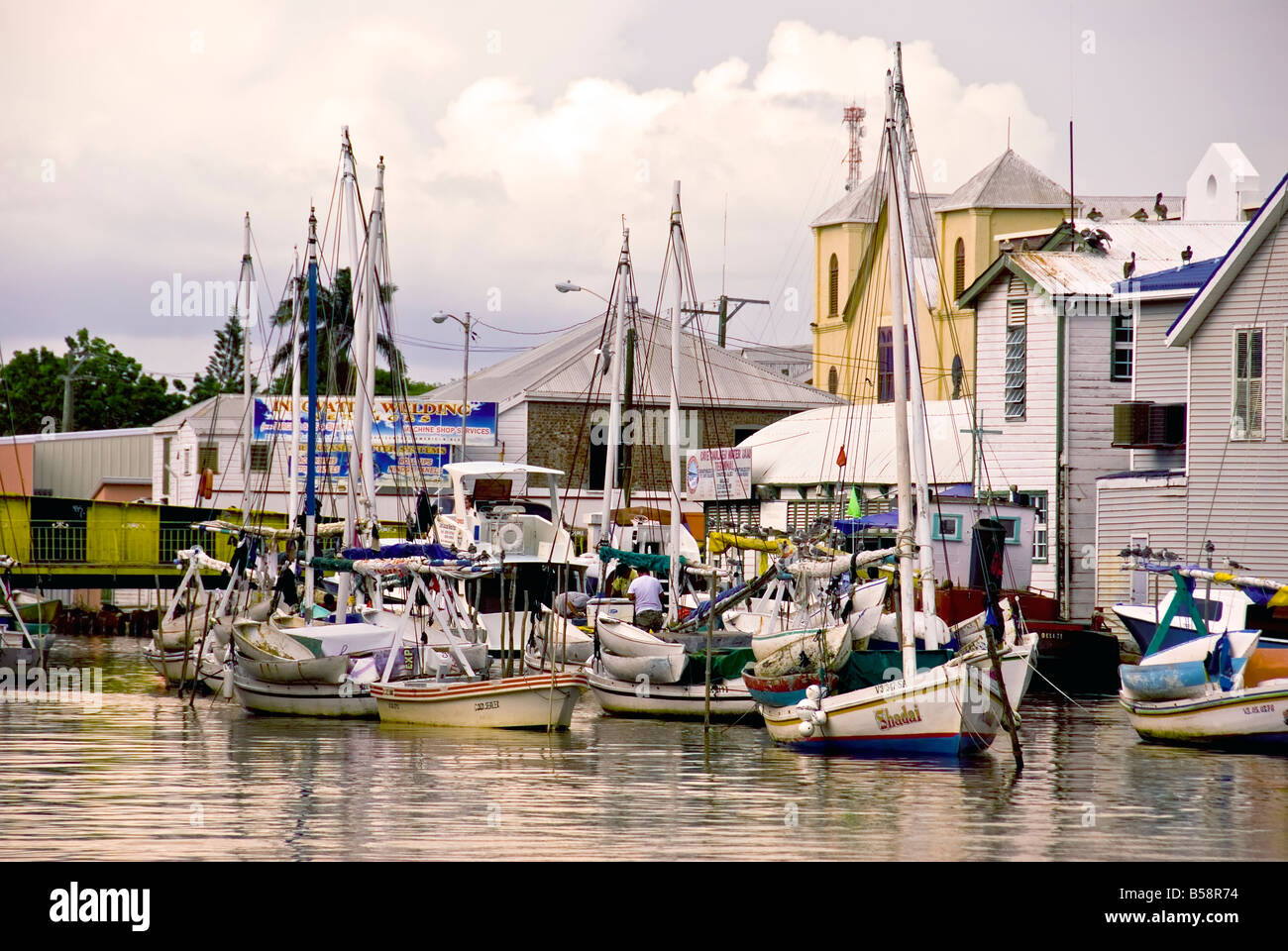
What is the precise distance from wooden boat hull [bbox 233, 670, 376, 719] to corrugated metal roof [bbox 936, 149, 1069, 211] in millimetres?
56585

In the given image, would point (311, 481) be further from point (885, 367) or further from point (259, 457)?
point (885, 367)

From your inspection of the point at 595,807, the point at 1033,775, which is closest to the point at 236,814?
the point at 595,807

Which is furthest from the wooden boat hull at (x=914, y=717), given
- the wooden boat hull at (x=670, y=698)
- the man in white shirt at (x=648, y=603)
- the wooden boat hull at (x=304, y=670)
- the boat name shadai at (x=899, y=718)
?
the man in white shirt at (x=648, y=603)

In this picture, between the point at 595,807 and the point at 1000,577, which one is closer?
the point at 595,807

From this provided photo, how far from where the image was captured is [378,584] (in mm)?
32625

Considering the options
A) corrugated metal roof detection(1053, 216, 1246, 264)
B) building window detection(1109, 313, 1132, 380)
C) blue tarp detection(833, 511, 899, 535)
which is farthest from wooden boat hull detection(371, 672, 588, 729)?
corrugated metal roof detection(1053, 216, 1246, 264)

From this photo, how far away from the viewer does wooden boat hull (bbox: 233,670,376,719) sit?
30.5 metres

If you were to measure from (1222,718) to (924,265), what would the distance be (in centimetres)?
6089

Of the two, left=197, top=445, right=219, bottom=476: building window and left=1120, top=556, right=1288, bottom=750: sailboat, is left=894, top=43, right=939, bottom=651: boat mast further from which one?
left=197, top=445, right=219, bottom=476: building window

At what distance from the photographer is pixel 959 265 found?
81.4 metres

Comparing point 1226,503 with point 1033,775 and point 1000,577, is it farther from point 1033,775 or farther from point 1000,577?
point 1033,775

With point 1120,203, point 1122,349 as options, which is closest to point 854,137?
point 1120,203

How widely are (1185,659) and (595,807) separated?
426 inches

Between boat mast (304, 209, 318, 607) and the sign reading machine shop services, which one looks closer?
boat mast (304, 209, 318, 607)
